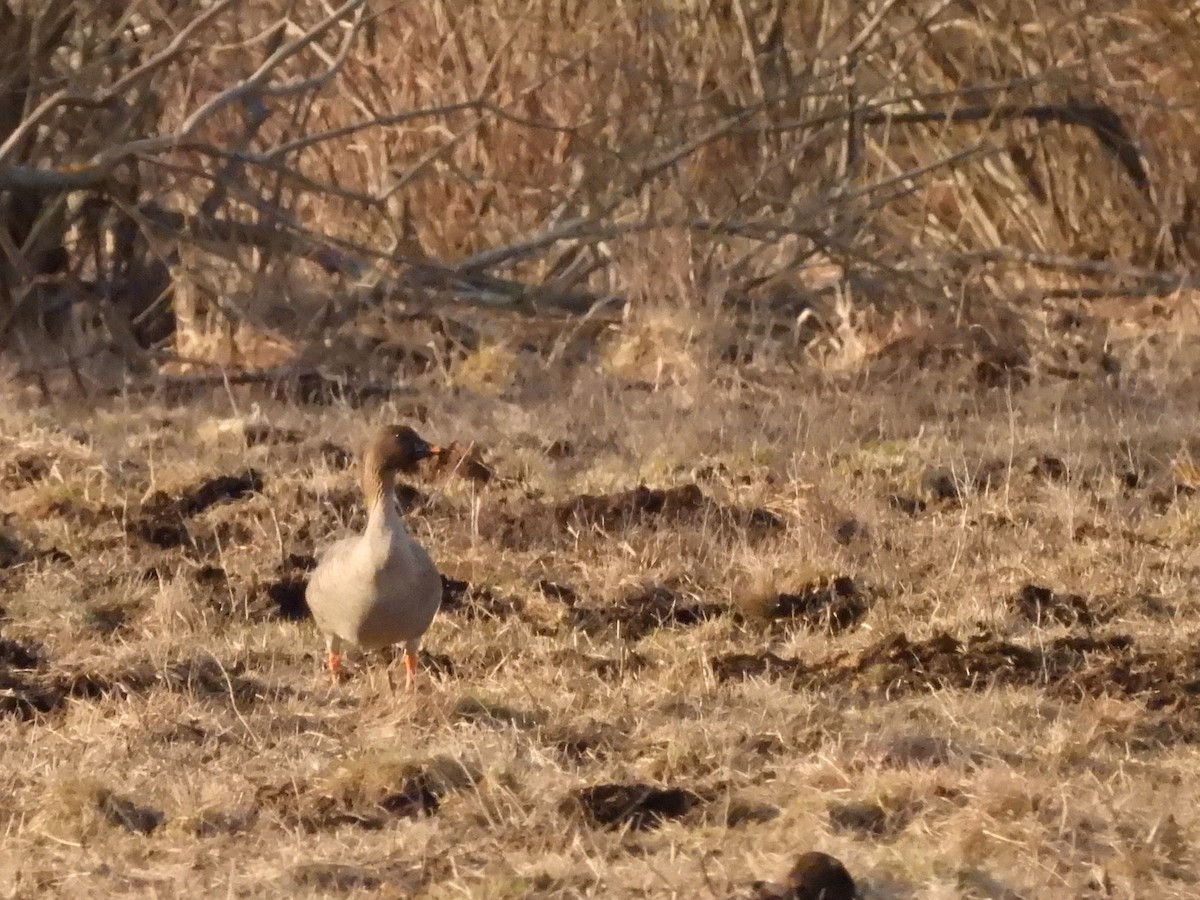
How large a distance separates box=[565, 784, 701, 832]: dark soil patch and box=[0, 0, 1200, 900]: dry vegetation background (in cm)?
2

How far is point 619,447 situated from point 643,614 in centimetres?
239

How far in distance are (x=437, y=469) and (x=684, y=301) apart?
293cm

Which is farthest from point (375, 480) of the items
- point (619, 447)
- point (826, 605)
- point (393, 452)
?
point (619, 447)

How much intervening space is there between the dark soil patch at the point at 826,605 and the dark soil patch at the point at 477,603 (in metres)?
0.77

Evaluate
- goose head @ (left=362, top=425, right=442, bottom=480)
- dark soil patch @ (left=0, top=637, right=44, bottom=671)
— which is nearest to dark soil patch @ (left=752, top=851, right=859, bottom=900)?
goose head @ (left=362, top=425, right=442, bottom=480)

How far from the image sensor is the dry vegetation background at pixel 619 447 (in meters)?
4.36

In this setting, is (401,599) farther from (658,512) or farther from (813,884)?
(658,512)

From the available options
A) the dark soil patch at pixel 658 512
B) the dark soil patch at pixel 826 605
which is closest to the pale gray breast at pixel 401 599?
the dark soil patch at pixel 826 605

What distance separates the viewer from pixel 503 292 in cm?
1037

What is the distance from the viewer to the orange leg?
5.36 m

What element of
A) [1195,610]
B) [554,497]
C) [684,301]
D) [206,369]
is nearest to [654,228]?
[684,301]

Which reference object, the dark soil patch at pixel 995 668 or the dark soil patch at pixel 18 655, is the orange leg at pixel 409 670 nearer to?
the dark soil patch at pixel 995 668

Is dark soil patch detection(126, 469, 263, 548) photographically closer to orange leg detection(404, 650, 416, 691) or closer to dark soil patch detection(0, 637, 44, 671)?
dark soil patch detection(0, 637, 44, 671)

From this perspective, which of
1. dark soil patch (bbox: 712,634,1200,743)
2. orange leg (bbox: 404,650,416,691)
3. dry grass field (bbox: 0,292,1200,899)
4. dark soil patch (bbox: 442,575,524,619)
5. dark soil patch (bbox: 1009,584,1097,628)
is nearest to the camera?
dry grass field (bbox: 0,292,1200,899)
